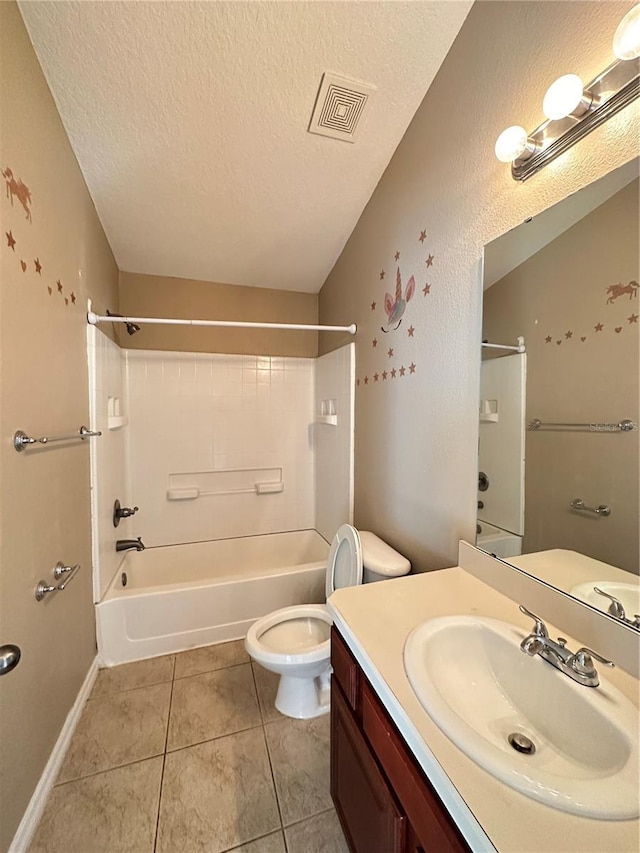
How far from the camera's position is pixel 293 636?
1710 millimetres

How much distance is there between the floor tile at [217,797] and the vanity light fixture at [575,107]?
7.42ft

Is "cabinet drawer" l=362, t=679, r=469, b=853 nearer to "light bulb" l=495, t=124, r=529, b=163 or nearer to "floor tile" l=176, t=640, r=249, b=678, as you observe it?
"floor tile" l=176, t=640, r=249, b=678

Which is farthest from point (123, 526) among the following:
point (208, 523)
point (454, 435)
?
point (454, 435)

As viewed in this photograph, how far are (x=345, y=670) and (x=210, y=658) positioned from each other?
137 cm

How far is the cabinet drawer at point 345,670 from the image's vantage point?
899 mm

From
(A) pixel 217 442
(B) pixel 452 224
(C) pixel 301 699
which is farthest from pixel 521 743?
(A) pixel 217 442

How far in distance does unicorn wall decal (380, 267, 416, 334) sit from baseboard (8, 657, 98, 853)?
89.7 inches

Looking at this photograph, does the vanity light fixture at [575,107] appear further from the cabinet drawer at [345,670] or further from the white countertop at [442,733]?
the cabinet drawer at [345,670]

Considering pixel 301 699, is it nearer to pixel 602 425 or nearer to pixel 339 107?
pixel 602 425

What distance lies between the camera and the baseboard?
1068mm

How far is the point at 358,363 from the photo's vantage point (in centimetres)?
211

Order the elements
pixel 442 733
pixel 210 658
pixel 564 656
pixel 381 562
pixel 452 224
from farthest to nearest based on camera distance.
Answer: pixel 210 658, pixel 381 562, pixel 452 224, pixel 564 656, pixel 442 733

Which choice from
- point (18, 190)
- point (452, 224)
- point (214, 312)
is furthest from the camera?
point (214, 312)

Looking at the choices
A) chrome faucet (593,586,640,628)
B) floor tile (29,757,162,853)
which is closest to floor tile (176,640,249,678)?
floor tile (29,757,162,853)
